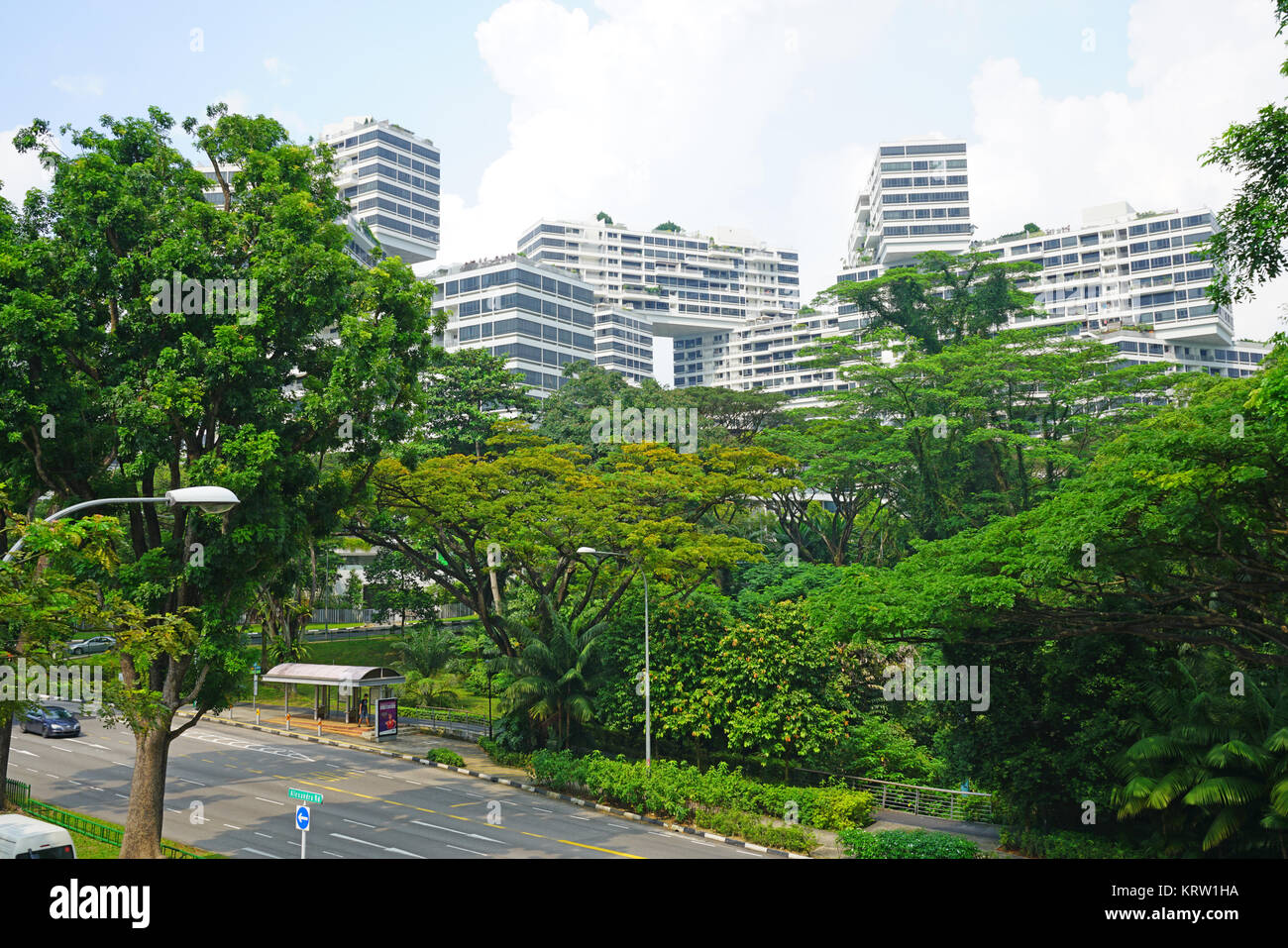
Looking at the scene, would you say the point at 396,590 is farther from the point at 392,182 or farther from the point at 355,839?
the point at 392,182

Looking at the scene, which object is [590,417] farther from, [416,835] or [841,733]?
[416,835]

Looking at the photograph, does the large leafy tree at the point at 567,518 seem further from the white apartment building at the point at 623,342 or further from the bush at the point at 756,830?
the white apartment building at the point at 623,342

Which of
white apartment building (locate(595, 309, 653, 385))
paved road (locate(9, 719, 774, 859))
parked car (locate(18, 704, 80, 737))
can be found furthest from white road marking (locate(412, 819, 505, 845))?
white apartment building (locate(595, 309, 653, 385))

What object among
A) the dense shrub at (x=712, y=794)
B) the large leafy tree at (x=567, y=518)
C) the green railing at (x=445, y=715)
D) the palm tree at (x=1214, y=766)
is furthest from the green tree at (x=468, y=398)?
the palm tree at (x=1214, y=766)

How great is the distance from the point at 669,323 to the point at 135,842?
14210 centimetres

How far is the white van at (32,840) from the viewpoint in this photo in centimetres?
1764

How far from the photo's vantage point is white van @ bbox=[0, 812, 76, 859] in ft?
57.9

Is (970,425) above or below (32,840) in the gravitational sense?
above

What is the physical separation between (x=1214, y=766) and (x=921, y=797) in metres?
11.0

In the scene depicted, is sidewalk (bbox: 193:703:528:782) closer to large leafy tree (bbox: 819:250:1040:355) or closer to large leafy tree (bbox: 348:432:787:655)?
large leafy tree (bbox: 348:432:787:655)

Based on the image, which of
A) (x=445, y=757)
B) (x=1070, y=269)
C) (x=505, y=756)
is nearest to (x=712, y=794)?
(x=505, y=756)

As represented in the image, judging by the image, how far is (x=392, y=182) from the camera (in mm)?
129625

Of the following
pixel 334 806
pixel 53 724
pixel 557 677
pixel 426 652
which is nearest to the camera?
pixel 334 806

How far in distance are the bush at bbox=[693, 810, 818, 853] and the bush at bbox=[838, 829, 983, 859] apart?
2402 mm
